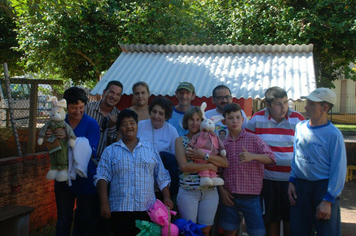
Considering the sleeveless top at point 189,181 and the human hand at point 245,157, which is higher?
the human hand at point 245,157

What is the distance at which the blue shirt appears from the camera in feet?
10.7

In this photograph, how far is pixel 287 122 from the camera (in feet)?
11.7

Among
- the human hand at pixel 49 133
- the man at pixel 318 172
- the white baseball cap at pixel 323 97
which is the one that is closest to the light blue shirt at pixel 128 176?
the human hand at pixel 49 133

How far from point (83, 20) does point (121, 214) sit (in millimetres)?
9835

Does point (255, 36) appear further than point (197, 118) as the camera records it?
Yes

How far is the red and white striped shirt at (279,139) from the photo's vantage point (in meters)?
3.51

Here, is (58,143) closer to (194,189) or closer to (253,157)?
(194,189)

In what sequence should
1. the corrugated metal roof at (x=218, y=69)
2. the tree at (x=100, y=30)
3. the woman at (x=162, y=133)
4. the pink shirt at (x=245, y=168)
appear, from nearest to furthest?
the pink shirt at (x=245, y=168) → the woman at (x=162, y=133) → the corrugated metal roof at (x=218, y=69) → the tree at (x=100, y=30)

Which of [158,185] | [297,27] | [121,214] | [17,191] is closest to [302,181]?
[158,185]

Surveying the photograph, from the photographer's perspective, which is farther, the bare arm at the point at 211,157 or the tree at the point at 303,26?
the tree at the point at 303,26

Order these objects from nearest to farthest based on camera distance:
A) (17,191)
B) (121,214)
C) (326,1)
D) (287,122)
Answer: (121,214) < (287,122) < (17,191) < (326,1)

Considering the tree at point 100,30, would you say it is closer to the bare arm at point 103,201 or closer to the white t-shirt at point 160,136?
the white t-shirt at point 160,136

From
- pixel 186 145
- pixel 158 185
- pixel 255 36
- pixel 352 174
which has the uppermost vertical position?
pixel 255 36

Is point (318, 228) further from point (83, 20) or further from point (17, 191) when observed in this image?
point (83, 20)
